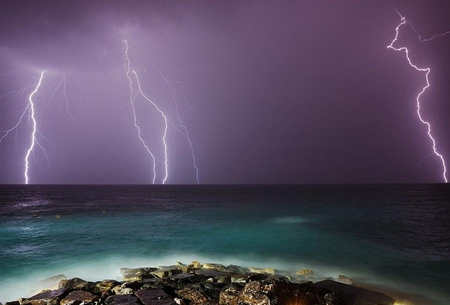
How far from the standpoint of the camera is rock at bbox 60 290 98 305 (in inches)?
264

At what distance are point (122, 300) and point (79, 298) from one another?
3.51 feet

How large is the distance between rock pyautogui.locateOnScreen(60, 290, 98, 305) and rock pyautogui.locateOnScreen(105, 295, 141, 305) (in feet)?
1.22

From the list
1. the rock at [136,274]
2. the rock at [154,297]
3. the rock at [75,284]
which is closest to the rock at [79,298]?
the rock at [154,297]

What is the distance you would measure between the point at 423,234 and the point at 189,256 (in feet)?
58.4

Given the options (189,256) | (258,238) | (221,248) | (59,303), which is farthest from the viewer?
(258,238)

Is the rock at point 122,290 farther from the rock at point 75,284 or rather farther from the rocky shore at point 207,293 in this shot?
the rock at point 75,284

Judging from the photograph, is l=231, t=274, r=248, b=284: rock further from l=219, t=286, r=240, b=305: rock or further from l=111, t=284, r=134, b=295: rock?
l=111, t=284, r=134, b=295: rock

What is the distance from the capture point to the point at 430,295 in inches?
381

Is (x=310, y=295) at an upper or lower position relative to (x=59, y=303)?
upper

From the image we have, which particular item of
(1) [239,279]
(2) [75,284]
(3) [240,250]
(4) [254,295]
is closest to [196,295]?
(4) [254,295]

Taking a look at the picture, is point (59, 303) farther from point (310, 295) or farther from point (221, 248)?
point (221, 248)

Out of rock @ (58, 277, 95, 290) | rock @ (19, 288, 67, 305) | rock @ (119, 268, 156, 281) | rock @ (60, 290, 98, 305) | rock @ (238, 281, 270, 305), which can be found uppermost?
rock @ (238, 281, 270, 305)

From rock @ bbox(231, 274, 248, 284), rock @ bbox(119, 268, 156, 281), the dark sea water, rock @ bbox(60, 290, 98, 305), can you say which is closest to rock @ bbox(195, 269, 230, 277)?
rock @ bbox(231, 274, 248, 284)

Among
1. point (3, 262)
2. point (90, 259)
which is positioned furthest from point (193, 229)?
point (3, 262)
